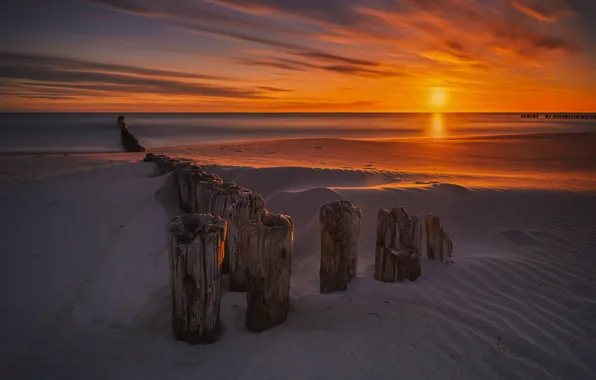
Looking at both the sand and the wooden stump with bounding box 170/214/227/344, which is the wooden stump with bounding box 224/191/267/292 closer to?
the sand

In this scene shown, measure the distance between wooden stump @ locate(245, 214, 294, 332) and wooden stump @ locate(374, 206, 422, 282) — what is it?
1.24 m

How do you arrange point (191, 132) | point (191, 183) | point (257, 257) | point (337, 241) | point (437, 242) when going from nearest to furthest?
1. point (257, 257)
2. point (337, 241)
3. point (437, 242)
4. point (191, 183)
5. point (191, 132)

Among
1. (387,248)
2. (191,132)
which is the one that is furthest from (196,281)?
(191,132)

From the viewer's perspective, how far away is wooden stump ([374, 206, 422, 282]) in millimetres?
4004

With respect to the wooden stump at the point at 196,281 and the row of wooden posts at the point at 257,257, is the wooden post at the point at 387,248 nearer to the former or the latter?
the row of wooden posts at the point at 257,257

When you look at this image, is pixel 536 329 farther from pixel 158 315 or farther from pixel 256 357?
pixel 158 315

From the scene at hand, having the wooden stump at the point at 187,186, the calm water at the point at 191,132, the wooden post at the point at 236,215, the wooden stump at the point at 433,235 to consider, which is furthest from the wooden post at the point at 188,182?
the calm water at the point at 191,132

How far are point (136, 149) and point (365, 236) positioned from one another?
1654 cm

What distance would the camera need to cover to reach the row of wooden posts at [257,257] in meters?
3.02

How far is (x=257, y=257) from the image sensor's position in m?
3.16

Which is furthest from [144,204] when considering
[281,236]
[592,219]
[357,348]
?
[592,219]

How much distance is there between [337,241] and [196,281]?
1.49 meters

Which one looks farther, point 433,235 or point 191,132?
point 191,132

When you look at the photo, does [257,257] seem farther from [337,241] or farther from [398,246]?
[398,246]
